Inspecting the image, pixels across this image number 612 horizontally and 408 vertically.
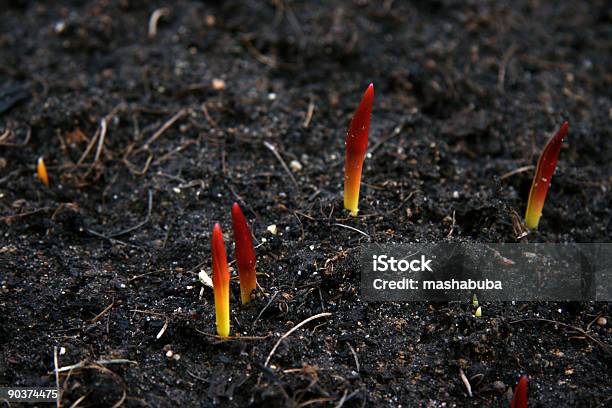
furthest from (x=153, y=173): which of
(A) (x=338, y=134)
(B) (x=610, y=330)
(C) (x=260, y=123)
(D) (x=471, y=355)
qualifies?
(B) (x=610, y=330)

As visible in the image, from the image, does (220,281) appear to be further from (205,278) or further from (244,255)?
(205,278)

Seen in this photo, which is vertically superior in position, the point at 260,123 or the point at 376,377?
the point at 260,123

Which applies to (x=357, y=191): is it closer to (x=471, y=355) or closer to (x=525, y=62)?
(x=471, y=355)

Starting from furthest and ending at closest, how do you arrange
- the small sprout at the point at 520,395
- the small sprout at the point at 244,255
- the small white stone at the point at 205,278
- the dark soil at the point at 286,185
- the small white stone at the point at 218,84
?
the small white stone at the point at 218,84, the small white stone at the point at 205,278, the dark soil at the point at 286,185, the small sprout at the point at 244,255, the small sprout at the point at 520,395

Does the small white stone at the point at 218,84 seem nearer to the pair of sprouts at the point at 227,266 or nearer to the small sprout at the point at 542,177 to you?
the pair of sprouts at the point at 227,266

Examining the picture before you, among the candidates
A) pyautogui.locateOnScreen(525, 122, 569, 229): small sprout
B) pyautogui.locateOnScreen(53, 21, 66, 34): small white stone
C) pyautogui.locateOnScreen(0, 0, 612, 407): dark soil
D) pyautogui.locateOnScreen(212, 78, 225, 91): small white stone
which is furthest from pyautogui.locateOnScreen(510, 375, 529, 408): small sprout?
pyautogui.locateOnScreen(53, 21, 66, 34): small white stone

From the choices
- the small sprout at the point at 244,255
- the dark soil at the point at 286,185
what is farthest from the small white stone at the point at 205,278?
the small sprout at the point at 244,255
